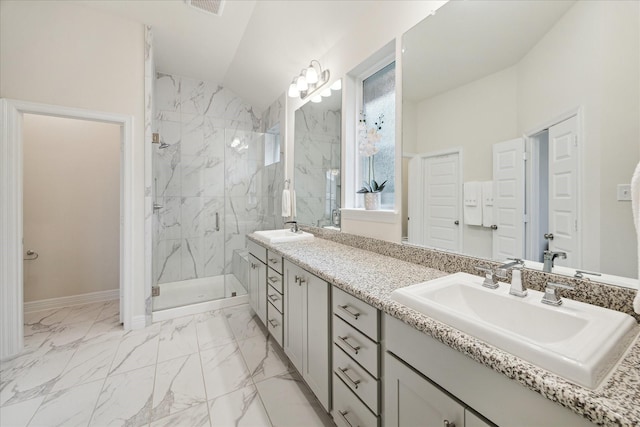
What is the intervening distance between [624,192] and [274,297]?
6.09ft

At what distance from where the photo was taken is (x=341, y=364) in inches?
47.1

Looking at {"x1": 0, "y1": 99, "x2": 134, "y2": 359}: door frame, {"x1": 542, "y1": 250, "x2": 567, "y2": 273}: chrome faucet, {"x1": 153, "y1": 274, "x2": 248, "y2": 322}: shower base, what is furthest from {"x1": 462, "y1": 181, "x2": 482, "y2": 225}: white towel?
{"x1": 0, "y1": 99, "x2": 134, "y2": 359}: door frame

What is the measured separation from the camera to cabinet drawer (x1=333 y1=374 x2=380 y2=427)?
104 centimetres

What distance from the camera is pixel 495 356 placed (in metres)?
0.61

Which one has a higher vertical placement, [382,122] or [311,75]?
[311,75]

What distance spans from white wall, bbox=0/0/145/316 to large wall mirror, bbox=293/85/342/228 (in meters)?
1.47

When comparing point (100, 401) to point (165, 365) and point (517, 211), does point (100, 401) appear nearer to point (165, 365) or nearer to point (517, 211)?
point (165, 365)

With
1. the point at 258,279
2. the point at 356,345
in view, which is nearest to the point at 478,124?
the point at 356,345

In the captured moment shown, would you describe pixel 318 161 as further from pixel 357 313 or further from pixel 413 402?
pixel 413 402

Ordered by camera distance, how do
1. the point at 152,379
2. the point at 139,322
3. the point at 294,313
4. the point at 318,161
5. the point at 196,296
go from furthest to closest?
the point at 196,296 < the point at 318,161 < the point at 139,322 < the point at 152,379 < the point at 294,313

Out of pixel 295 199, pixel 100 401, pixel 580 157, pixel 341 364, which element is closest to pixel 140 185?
pixel 295 199

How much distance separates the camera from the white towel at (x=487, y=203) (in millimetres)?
1186

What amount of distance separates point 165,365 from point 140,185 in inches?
60.3

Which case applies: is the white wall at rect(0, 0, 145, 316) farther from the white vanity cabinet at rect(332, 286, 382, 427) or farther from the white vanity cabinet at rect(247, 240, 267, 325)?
the white vanity cabinet at rect(332, 286, 382, 427)
